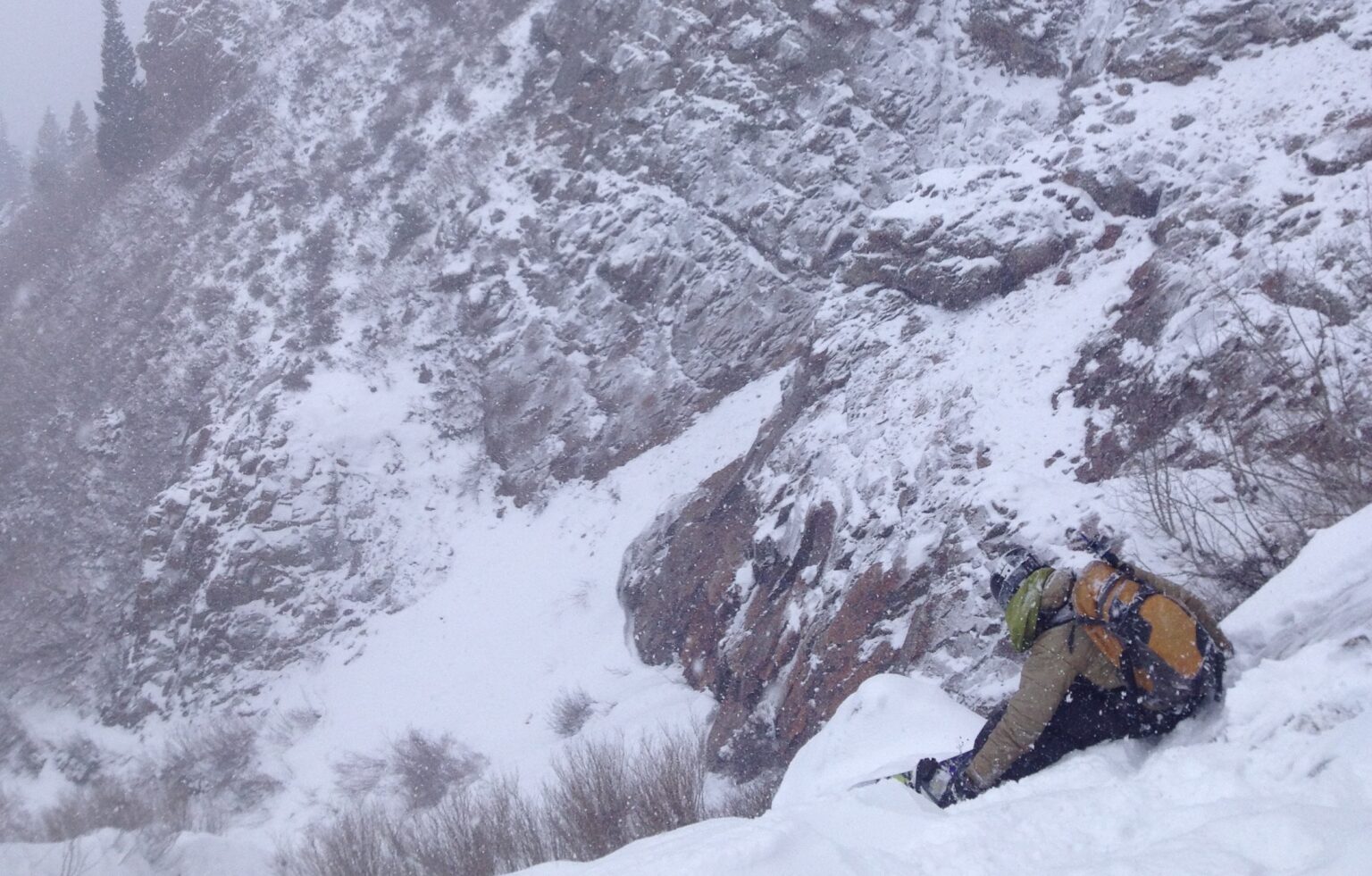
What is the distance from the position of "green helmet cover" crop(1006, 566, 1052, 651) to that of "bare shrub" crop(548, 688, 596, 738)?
1285cm

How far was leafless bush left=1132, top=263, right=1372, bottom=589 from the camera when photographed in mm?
6551

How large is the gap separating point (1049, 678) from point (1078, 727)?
30cm

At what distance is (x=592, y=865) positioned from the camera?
434cm

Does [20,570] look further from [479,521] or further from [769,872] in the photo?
[769,872]

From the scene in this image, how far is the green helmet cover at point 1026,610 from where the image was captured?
4.61 metres

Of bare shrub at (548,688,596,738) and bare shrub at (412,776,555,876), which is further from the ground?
bare shrub at (412,776,555,876)

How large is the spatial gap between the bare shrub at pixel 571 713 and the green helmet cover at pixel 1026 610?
12855 millimetres

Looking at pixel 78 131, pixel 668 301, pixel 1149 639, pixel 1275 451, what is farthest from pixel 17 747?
pixel 78 131

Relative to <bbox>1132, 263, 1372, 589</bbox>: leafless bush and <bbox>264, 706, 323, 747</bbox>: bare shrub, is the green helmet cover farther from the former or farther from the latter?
<bbox>264, 706, 323, 747</bbox>: bare shrub

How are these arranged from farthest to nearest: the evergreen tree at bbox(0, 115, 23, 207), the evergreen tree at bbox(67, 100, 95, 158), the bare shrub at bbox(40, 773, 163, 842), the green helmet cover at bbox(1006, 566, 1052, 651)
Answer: the evergreen tree at bbox(0, 115, 23, 207) < the evergreen tree at bbox(67, 100, 95, 158) < the bare shrub at bbox(40, 773, 163, 842) < the green helmet cover at bbox(1006, 566, 1052, 651)

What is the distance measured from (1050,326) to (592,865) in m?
11.2

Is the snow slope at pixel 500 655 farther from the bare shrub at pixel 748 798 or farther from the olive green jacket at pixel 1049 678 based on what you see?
the olive green jacket at pixel 1049 678

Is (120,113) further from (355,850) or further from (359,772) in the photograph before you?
(355,850)

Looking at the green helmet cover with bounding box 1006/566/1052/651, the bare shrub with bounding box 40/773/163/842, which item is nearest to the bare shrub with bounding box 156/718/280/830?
the bare shrub with bounding box 40/773/163/842
